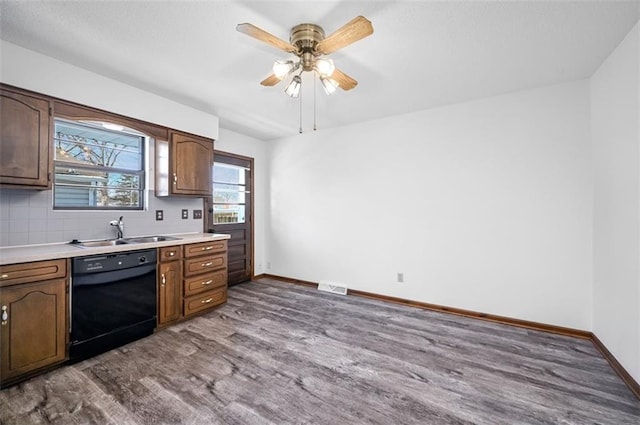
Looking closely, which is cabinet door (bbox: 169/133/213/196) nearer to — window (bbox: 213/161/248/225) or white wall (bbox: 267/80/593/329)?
window (bbox: 213/161/248/225)

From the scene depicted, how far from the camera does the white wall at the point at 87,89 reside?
7.07ft

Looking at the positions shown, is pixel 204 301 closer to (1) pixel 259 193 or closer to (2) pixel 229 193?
(2) pixel 229 193

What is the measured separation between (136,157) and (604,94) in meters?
4.89

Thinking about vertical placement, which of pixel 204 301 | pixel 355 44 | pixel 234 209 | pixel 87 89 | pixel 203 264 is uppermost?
pixel 355 44

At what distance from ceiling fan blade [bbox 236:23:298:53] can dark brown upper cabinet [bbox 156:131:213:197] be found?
2.09 meters

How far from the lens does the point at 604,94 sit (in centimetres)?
240

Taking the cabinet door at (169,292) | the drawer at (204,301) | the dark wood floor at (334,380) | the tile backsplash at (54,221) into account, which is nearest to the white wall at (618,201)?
the dark wood floor at (334,380)

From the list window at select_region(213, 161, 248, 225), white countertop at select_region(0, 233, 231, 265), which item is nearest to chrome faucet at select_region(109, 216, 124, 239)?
white countertop at select_region(0, 233, 231, 265)

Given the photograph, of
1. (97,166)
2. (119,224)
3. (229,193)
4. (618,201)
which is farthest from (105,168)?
(618,201)

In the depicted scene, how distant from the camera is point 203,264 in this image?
3.27 meters

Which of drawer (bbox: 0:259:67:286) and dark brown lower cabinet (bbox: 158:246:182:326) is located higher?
drawer (bbox: 0:259:67:286)

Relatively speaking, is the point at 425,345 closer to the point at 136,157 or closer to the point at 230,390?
the point at 230,390

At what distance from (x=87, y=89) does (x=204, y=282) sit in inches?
90.3

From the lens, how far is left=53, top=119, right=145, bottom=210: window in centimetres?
267
